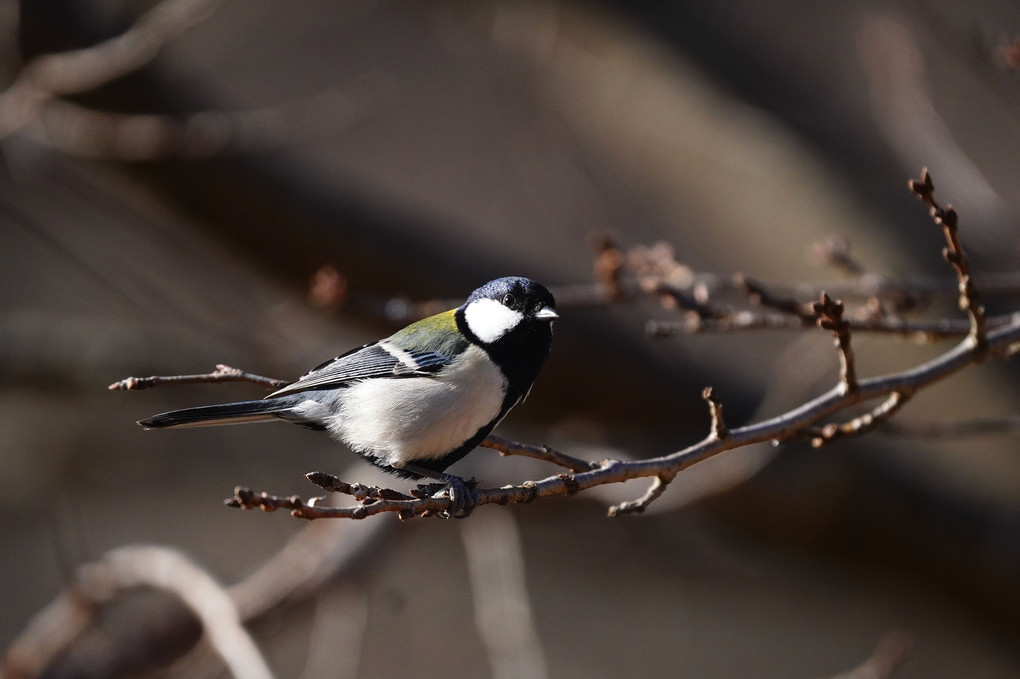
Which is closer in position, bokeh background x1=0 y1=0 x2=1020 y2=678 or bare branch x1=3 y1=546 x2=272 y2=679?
bare branch x1=3 y1=546 x2=272 y2=679

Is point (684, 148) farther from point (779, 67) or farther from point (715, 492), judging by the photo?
point (715, 492)

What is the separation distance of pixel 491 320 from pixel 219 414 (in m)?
0.43

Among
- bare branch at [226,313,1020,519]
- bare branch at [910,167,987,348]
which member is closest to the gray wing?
bare branch at [226,313,1020,519]

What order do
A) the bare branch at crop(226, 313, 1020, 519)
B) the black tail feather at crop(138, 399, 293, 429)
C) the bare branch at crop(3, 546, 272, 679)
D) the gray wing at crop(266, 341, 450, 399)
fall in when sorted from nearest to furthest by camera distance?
the bare branch at crop(226, 313, 1020, 519) < the black tail feather at crop(138, 399, 293, 429) < the gray wing at crop(266, 341, 450, 399) < the bare branch at crop(3, 546, 272, 679)

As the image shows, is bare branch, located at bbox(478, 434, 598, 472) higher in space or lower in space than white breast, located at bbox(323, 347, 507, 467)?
lower

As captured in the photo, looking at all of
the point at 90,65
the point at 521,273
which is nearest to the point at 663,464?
the point at 521,273

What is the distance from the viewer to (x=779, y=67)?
11.7 ft

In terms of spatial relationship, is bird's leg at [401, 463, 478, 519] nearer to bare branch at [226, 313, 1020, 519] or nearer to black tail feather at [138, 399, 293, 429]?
bare branch at [226, 313, 1020, 519]

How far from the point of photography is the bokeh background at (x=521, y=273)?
2734 millimetres

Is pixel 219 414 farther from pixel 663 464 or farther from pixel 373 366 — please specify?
pixel 663 464

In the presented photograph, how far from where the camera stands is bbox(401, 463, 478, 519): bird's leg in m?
1.21

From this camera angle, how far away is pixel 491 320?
146 centimetres

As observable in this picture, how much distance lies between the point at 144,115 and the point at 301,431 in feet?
4.37

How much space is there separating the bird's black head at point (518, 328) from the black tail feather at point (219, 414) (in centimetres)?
32
